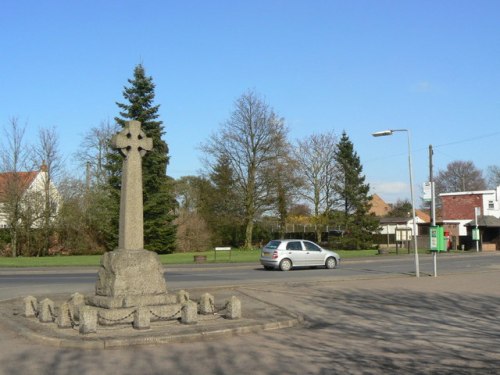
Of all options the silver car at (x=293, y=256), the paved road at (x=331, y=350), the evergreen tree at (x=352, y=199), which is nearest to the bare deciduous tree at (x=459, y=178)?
the evergreen tree at (x=352, y=199)

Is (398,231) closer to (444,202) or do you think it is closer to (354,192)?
(354,192)

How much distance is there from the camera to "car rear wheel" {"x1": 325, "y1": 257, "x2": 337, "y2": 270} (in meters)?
31.0

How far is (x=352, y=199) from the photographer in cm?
6044

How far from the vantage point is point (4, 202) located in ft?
157

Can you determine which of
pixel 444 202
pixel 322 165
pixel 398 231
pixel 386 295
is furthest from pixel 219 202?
pixel 386 295

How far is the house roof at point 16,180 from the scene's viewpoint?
158 ft

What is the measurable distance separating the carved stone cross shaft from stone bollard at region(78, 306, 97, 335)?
1999 mm

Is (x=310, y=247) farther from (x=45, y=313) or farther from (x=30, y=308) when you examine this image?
(x=45, y=313)

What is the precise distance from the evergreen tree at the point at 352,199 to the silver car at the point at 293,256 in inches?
1145

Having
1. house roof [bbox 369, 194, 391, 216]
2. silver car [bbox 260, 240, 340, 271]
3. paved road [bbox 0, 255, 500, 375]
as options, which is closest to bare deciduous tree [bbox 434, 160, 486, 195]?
house roof [bbox 369, 194, 391, 216]

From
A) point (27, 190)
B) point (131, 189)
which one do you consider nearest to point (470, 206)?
point (27, 190)

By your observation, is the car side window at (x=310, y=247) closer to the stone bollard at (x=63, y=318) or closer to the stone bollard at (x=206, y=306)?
the stone bollard at (x=206, y=306)

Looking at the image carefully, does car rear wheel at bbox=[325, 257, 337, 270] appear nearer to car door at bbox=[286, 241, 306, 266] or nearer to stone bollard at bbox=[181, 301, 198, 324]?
car door at bbox=[286, 241, 306, 266]

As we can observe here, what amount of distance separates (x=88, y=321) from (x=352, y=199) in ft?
172
